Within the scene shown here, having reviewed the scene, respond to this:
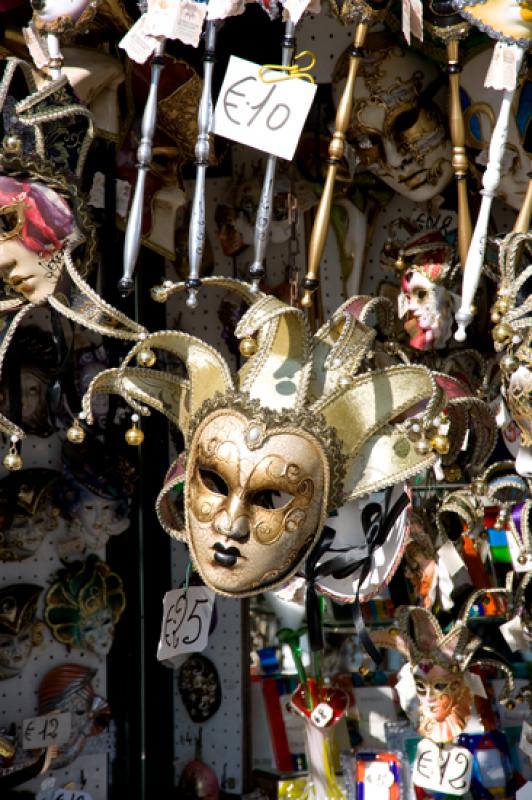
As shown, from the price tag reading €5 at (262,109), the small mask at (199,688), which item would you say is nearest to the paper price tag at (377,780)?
the small mask at (199,688)

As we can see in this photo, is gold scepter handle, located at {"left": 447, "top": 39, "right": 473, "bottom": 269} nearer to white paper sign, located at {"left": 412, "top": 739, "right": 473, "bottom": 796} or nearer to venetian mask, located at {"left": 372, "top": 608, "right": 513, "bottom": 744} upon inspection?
venetian mask, located at {"left": 372, "top": 608, "right": 513, "bottom": 744}

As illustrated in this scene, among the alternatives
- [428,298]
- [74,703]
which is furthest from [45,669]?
[428,298]

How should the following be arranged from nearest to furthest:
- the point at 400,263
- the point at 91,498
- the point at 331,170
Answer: the point at 331,170
the point at 400,263
the point at 91,498

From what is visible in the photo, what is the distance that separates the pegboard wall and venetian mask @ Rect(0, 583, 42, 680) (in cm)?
3

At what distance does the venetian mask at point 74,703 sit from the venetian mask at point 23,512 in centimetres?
32

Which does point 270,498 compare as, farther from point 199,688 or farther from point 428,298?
point 199,688

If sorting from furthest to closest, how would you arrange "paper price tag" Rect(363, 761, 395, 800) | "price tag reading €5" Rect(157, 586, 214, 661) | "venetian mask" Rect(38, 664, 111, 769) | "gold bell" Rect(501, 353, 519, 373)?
1. "venetian mask" Rect(38, 664, 111, 769)
2. "paper price tag" Rect(363, 761, 395, 800)
3. "price tag reading €5" Rect(157, 586, 214, 661)
4. "gold bell" Rect(501, 353, 519, 373)

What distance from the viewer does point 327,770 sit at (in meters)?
3.21

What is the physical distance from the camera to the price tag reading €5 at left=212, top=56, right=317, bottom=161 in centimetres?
247

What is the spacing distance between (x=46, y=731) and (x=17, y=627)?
267 millimetres

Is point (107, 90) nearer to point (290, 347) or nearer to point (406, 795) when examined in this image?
point (290, 347)

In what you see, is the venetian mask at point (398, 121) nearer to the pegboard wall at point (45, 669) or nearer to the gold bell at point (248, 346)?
the gold bell at point (248, 346)

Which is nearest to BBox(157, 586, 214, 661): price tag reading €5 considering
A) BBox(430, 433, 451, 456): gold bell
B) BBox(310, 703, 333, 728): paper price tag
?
BBox(310, 703, 333, 728): paper price tag

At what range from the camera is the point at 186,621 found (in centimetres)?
279
